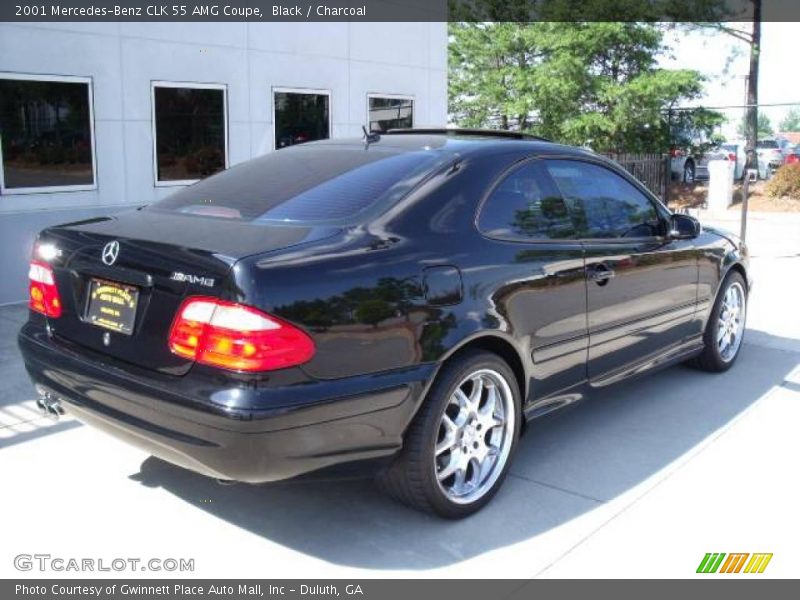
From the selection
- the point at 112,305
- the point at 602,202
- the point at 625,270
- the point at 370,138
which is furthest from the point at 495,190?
the point at 112,305

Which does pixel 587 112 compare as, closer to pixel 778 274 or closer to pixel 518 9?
pixel 518 9

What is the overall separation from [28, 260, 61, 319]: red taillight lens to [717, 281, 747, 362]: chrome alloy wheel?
14.2 ft

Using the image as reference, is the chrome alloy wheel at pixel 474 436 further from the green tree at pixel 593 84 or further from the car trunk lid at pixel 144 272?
the green tree at pixel 593 84

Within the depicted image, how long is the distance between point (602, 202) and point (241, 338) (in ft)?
8.24

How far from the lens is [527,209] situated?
4105 mm

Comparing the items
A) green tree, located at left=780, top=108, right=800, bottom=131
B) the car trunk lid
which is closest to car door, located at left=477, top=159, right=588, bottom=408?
the car trunk lid

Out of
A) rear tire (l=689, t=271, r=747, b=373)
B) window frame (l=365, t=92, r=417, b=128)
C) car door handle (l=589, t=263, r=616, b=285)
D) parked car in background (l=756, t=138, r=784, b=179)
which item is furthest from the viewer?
parked car in background (l=756, t=138, r=784, b=179)

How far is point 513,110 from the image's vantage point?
21.2 metres

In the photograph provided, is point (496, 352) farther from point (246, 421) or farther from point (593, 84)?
point (593, 84)

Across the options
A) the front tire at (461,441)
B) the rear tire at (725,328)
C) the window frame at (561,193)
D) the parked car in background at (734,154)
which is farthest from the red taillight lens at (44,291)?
the parked car in background at (734,154)

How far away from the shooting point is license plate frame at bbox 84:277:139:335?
129 inches

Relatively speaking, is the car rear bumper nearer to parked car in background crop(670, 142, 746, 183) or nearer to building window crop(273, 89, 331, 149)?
building window crop(273, 89, 331, 149)

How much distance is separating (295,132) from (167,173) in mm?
2011

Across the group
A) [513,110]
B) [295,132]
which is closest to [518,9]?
[513,110]
